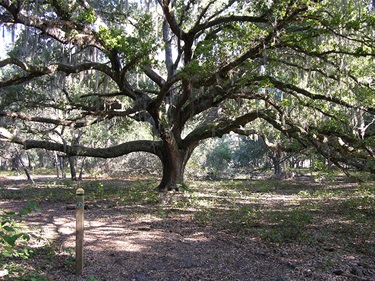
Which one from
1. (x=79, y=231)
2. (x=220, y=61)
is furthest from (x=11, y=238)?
(x=220, y=61)

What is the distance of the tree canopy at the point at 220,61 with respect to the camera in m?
7.68

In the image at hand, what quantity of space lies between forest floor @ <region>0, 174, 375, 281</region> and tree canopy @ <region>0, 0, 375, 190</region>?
232 cm

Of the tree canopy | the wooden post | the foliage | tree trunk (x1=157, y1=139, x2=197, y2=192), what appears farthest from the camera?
tree trunk (x1=157, y1=139, x2=197, y2=192)

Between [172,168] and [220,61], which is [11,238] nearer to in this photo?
[220,61]

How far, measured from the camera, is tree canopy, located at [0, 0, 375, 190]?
7684 millimetres

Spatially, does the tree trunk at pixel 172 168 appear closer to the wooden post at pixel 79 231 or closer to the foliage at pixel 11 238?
the foliage at pixel 11 238

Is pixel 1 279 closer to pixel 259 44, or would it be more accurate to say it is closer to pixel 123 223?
pixel 123 223

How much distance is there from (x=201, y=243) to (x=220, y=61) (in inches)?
225

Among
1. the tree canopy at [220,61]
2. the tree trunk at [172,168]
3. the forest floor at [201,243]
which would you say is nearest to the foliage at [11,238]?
the forest floor at [201,243]

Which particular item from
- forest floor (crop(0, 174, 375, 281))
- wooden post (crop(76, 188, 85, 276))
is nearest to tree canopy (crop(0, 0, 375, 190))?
forest floor (crop(0, 174, 375, 281))

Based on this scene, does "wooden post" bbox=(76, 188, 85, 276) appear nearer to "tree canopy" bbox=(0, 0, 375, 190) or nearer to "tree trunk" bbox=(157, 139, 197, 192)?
"tree canopy" bbox=(0, 0, 375, 190)

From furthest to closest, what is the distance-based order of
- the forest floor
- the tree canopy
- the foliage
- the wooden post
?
the tree canopy
the forest floor
the wooden post
the foliage

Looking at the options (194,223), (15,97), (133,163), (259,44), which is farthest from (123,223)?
(133,163)

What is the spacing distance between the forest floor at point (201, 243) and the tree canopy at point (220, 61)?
7.63 ft
